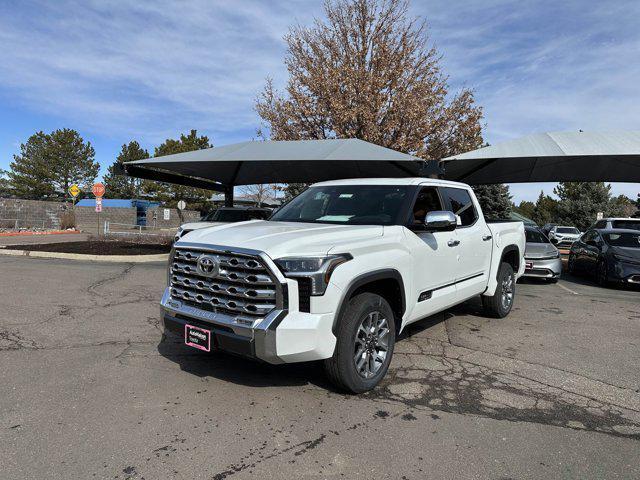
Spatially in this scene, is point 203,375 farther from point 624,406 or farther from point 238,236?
A: point 624,406

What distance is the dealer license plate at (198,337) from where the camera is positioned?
3.56 meters

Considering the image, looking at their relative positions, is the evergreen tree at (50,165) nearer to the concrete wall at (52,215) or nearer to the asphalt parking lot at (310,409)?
the concrete wall at (52,215)

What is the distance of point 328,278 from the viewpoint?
3.38 metres

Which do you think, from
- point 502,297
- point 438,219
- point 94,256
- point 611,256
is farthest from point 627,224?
point 94,256

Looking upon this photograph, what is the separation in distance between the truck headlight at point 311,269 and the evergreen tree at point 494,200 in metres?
31.8

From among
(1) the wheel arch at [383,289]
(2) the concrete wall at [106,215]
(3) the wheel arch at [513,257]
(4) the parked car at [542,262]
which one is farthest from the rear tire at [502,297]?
(2) the concrete wall at [106,215]

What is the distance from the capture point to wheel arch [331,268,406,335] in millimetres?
3514

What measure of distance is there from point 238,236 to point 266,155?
27.2 ft

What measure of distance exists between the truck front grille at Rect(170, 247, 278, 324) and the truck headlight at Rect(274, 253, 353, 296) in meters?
0.13

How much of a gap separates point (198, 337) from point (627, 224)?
16259mm

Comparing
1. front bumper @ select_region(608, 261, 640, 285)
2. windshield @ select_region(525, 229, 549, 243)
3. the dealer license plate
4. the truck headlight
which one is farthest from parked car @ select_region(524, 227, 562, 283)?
the dealer license plate

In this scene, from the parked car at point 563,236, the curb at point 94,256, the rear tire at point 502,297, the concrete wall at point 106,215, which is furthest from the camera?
the concrete wall at point 106,215

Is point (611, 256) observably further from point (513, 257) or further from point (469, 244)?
point (469, 244)

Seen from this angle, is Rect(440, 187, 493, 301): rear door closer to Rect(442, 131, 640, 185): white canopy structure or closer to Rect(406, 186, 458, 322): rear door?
Rect(406, 186, 458, 322): rear door
